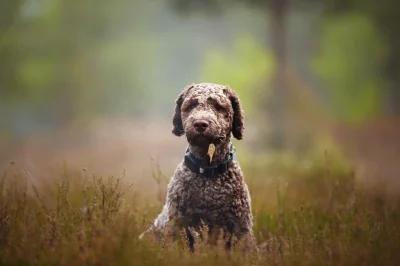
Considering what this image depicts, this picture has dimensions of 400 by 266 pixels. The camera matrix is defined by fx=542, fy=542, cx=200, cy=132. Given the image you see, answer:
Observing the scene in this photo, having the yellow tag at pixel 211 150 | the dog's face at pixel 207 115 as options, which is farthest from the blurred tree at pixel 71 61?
the yellow tag at pixel 211 150

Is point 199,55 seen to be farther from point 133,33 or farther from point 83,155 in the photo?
point 83,155

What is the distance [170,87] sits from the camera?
92.7ft

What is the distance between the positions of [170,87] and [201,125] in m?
24.3

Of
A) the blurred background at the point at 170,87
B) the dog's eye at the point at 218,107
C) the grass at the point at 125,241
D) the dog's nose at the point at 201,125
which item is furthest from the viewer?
the blurred background at the point at 170,87

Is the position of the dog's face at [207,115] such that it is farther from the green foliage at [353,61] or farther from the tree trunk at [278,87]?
the green foliage at [353,61]

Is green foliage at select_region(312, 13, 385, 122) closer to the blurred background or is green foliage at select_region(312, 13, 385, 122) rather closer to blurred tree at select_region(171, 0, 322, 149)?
the blurred background

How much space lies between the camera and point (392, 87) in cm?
2442

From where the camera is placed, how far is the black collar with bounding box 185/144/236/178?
14.9ft

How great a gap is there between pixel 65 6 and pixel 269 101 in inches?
355

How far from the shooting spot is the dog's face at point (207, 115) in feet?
13.6

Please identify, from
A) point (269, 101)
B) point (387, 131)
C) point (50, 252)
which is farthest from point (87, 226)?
point (387, 131)

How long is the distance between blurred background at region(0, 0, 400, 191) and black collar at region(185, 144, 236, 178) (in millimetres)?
7767

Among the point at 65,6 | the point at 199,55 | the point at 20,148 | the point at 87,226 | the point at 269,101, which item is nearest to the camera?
the point at 87,226

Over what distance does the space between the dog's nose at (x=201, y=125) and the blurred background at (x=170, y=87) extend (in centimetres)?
828
